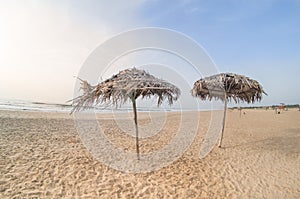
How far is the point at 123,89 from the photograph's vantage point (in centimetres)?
406

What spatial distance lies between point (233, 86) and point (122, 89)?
4.47 m

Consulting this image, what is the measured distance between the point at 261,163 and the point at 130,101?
444cm

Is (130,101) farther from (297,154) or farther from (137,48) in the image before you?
(297,154)

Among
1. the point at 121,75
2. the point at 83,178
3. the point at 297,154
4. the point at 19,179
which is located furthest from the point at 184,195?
the point at 297,154

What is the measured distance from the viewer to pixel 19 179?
367 centimetres

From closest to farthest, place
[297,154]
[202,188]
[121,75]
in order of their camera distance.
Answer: [202,188], [121,75], [297,154]

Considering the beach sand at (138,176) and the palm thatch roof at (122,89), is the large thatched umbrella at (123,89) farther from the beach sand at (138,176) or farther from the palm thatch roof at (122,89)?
the beach sand at (138,176)

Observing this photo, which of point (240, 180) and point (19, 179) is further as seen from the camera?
point (240, 180)

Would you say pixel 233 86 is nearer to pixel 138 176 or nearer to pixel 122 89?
pixel 122 89

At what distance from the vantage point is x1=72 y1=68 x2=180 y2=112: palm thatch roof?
4.19m

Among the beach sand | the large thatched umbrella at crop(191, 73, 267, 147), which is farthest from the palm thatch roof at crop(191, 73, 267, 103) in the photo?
the beach sand

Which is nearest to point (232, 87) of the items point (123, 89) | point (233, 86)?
Answer: point (233, 86)

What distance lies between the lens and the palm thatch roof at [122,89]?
419 cm

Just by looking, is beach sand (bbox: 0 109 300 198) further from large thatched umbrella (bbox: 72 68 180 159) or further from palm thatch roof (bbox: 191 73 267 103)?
palm thatch roof (bbox: 191 73 267 103)
